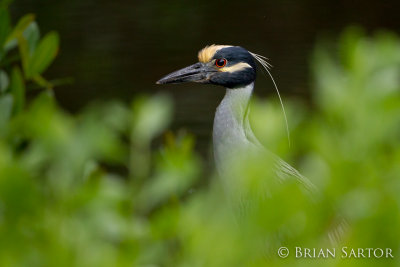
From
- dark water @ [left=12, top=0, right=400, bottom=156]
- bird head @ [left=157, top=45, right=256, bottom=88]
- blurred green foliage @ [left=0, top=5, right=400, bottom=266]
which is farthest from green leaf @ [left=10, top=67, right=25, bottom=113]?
dark water @ [left=12, top=0, right=400, bottom=156]

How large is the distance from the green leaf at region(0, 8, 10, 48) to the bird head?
2029mm

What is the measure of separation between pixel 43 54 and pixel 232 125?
184 centimetres

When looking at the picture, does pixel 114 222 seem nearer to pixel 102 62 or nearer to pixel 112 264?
pixel 112 264

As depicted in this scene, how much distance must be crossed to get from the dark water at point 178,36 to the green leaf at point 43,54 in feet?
12.1

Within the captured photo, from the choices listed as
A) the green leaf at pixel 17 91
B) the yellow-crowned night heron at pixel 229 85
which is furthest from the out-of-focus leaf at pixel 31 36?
the yellow-crowned night heron at pixel 229 85

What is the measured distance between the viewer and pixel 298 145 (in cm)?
130

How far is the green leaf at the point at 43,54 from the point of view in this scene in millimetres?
1914

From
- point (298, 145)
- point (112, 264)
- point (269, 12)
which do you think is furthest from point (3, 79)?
point (269, 12)

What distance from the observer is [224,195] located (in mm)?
1195

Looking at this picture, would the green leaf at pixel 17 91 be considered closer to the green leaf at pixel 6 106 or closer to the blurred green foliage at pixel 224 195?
the green leaf at pixel 6 106

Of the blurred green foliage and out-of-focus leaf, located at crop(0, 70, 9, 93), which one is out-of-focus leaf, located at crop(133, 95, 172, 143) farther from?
out-of-focus leaf, located at crop(0, 70, 9, 93)

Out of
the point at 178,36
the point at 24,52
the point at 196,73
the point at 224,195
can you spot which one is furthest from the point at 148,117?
the point at 178,36

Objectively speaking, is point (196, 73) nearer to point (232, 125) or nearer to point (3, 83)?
point (232, 125)

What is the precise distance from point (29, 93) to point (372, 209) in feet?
17.2
